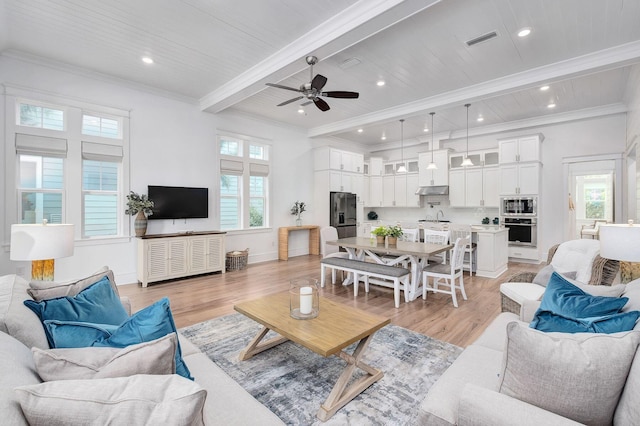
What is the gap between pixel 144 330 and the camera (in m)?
1.20

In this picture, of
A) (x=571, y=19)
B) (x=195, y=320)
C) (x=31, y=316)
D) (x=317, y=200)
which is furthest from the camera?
(x=317, y=200)

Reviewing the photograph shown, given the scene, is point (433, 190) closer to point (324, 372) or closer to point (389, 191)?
point (389, 191)

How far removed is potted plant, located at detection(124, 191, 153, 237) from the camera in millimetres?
4684

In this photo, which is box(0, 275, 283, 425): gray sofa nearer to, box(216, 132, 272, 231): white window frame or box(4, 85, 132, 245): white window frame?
box(4, 85, 132, 245): white window frame

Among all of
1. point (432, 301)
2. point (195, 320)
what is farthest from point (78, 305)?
point (432, 301)

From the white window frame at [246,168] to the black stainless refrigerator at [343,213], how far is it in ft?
5.47

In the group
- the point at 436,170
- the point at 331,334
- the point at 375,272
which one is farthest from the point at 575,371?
the point at 436,170

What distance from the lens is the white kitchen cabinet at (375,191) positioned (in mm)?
9023

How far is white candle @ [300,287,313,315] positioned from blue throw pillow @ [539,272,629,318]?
55.6 inches

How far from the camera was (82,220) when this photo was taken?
14.7 ft

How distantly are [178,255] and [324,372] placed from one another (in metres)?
3.67

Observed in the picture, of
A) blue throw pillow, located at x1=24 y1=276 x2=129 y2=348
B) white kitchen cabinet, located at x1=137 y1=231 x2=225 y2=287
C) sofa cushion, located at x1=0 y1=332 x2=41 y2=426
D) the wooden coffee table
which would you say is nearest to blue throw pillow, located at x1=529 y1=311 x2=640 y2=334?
the wooden coffee table

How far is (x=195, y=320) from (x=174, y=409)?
2.92 m

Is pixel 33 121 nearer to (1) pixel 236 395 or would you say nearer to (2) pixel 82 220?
(2) pixel 82 220
